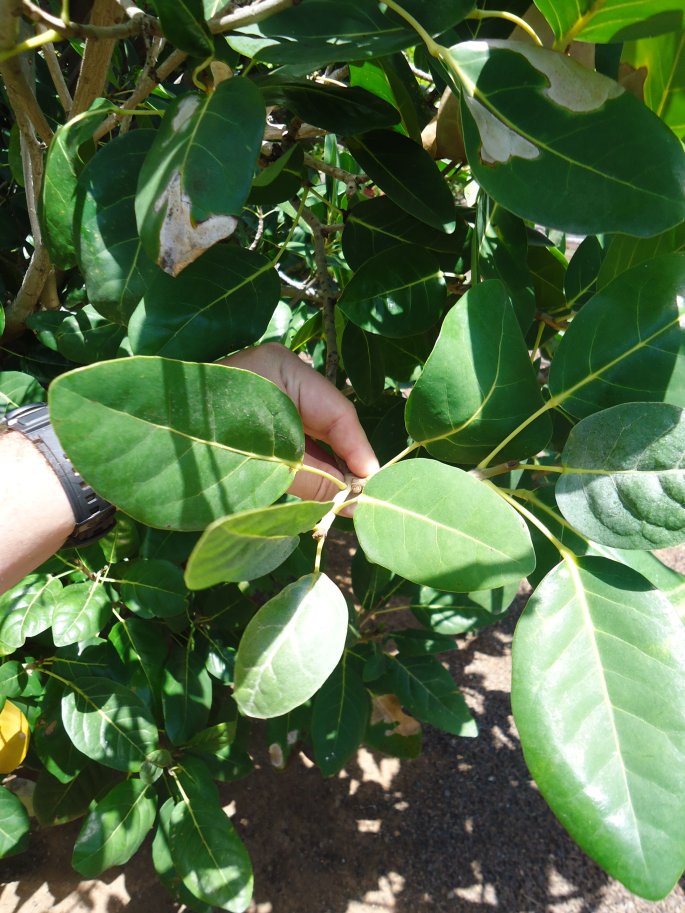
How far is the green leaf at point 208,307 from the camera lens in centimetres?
75

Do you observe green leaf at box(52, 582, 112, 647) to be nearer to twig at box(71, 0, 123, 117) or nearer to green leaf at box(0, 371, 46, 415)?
green leaf at box(0, 371, 46, 415)

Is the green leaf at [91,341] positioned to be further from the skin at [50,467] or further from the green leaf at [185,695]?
the green leaf at [185,695]

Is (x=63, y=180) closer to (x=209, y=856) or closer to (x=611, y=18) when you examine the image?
(x=611, y=18)

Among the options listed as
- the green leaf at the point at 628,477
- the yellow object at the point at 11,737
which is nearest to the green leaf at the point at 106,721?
the yellow object at the point at 11,737

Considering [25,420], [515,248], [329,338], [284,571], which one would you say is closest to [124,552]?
[284,571]

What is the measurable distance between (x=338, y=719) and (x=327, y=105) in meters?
1.51

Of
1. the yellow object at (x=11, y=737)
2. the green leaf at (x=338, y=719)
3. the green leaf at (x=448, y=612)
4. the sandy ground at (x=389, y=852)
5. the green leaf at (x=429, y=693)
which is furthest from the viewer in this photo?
the sandy ground at (x=389, y=852)

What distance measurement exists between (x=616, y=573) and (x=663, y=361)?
25 centimetres

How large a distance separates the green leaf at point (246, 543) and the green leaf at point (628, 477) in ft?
0.94

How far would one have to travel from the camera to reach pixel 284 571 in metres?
1.77

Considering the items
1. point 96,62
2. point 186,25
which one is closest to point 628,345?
point 186,25

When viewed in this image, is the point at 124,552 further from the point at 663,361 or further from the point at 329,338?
the point at 663,361

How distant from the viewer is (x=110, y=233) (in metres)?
0.74

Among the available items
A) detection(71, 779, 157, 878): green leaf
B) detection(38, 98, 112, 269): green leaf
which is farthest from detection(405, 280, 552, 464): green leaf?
detection(71, 779, 157, 878): green leaf
